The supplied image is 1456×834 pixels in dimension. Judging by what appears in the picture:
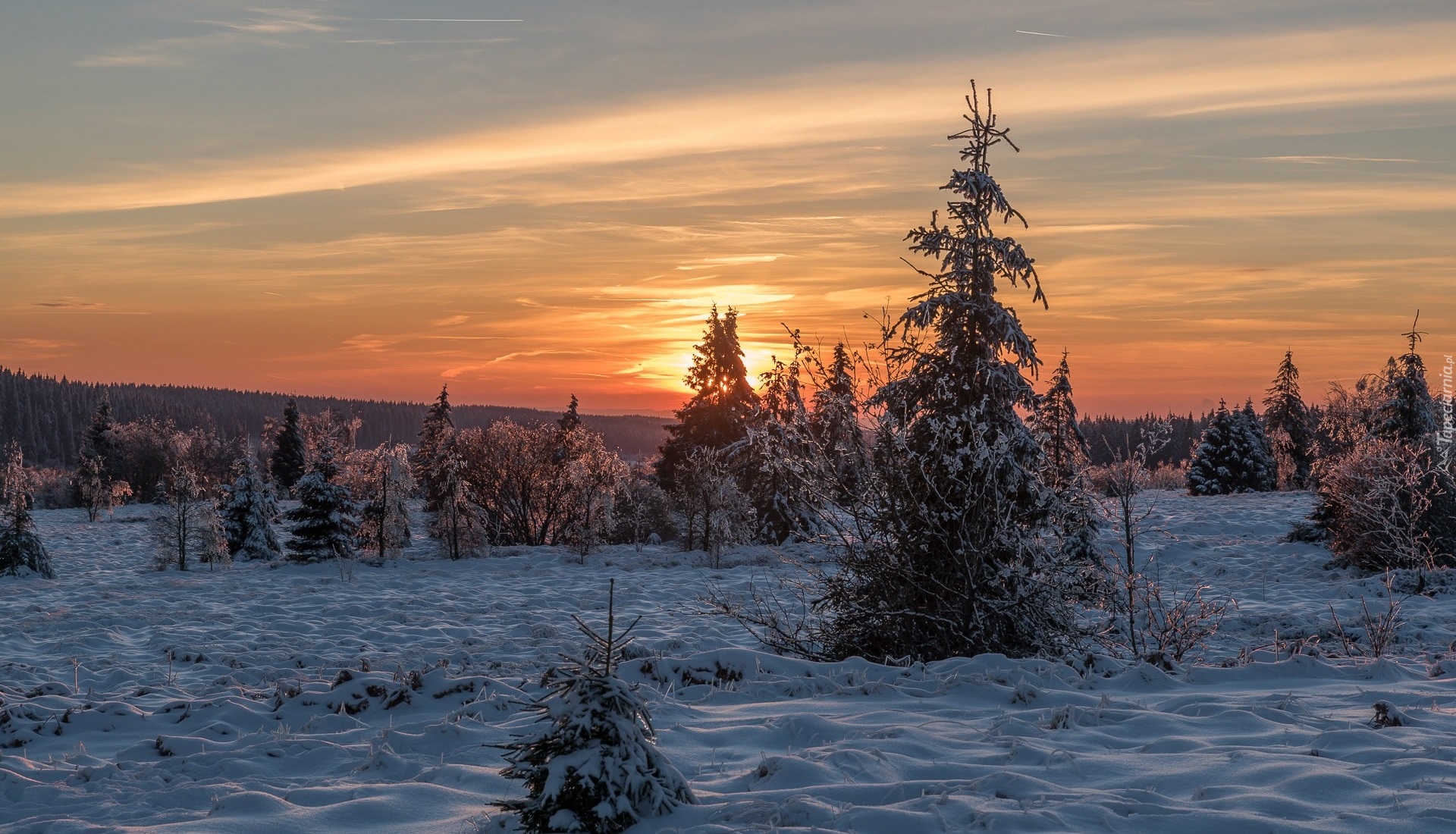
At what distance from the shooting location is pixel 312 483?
36.2m

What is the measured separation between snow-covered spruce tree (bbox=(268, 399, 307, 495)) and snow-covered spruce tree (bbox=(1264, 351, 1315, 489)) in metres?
64.5

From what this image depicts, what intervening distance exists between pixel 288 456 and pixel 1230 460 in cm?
6244

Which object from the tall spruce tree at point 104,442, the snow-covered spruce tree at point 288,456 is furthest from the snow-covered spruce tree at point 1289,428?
the tall spruce tree at point 104,442

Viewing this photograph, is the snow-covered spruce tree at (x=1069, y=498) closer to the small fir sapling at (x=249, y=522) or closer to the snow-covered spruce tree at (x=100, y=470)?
the small fir sapling at (x=249, y=522)

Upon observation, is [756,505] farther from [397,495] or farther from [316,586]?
[316,586]

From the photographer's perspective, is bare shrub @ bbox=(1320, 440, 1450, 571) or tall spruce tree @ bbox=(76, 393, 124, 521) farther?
tall spruce tree @ bbox=(76, 393, 124, 521)

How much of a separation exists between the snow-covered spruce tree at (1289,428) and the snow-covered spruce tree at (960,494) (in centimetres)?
5410

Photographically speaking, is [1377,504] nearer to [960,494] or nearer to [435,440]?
[960,494]

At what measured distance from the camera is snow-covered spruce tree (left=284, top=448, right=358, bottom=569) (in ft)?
117

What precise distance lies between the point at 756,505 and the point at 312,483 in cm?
1670

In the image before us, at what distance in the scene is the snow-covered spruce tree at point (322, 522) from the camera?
3569 cm

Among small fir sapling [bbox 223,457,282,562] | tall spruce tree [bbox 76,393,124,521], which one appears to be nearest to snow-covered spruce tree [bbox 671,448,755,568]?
small fir sapling [bbox 223,457,282,562]

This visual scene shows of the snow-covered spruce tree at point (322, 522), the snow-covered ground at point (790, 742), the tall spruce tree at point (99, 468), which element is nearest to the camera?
the snow-covered ground at point (790, 742)

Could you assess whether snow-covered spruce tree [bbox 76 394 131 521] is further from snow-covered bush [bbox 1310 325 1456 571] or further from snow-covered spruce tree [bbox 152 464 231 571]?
snow-covered bush [bbox 1310 325 1456 571]
